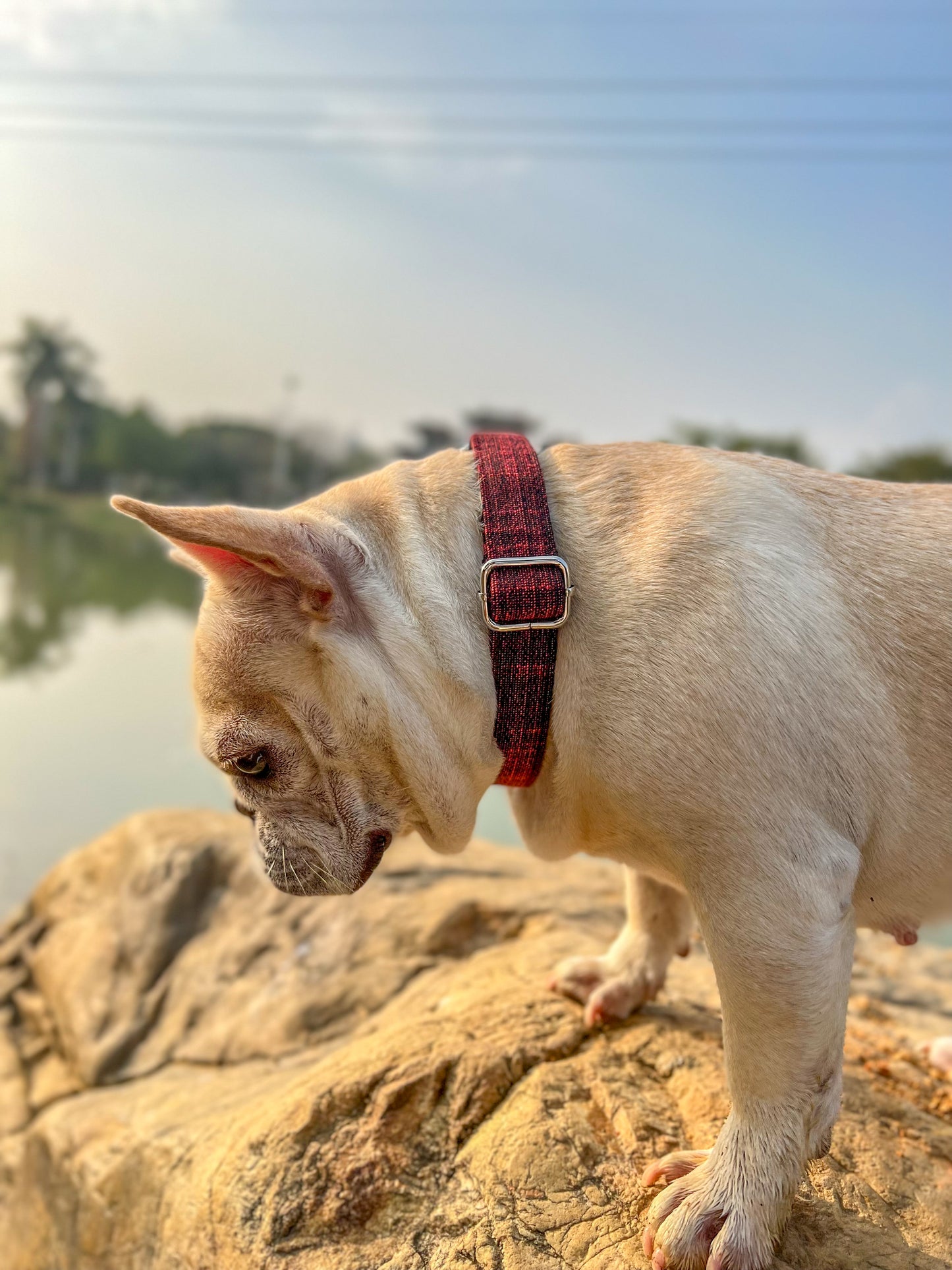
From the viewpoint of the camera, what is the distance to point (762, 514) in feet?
6.67

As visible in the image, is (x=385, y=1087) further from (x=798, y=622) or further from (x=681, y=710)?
(x=798, y=622)

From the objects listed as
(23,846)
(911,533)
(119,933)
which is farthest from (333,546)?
(23,846)

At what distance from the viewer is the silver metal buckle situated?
1938 mm

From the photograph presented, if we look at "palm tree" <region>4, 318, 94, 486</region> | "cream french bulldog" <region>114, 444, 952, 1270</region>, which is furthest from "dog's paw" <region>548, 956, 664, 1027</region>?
"palm tree" <region>4, 318, 94, 486</region>

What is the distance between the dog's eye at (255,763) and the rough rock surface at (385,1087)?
2.24ft

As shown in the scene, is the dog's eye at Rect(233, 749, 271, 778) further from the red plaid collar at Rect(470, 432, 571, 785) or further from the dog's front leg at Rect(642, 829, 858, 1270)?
the dog's front leg at Rect(642, 829, 858, 1270)

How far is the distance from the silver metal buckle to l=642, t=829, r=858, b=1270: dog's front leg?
1.87ft

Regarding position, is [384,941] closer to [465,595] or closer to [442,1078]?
[442,1078]

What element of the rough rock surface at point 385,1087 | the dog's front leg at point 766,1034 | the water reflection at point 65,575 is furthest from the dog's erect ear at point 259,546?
the water reflection at point 65,575

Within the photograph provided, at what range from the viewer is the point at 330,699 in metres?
2.04

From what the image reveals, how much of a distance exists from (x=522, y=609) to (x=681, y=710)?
0.38 m

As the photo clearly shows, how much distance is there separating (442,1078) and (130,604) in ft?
58.1

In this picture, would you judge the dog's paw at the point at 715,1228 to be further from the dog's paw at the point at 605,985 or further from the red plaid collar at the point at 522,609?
the red plaid collar at the point at 522,609

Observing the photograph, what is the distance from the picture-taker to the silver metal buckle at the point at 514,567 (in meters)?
1.94
